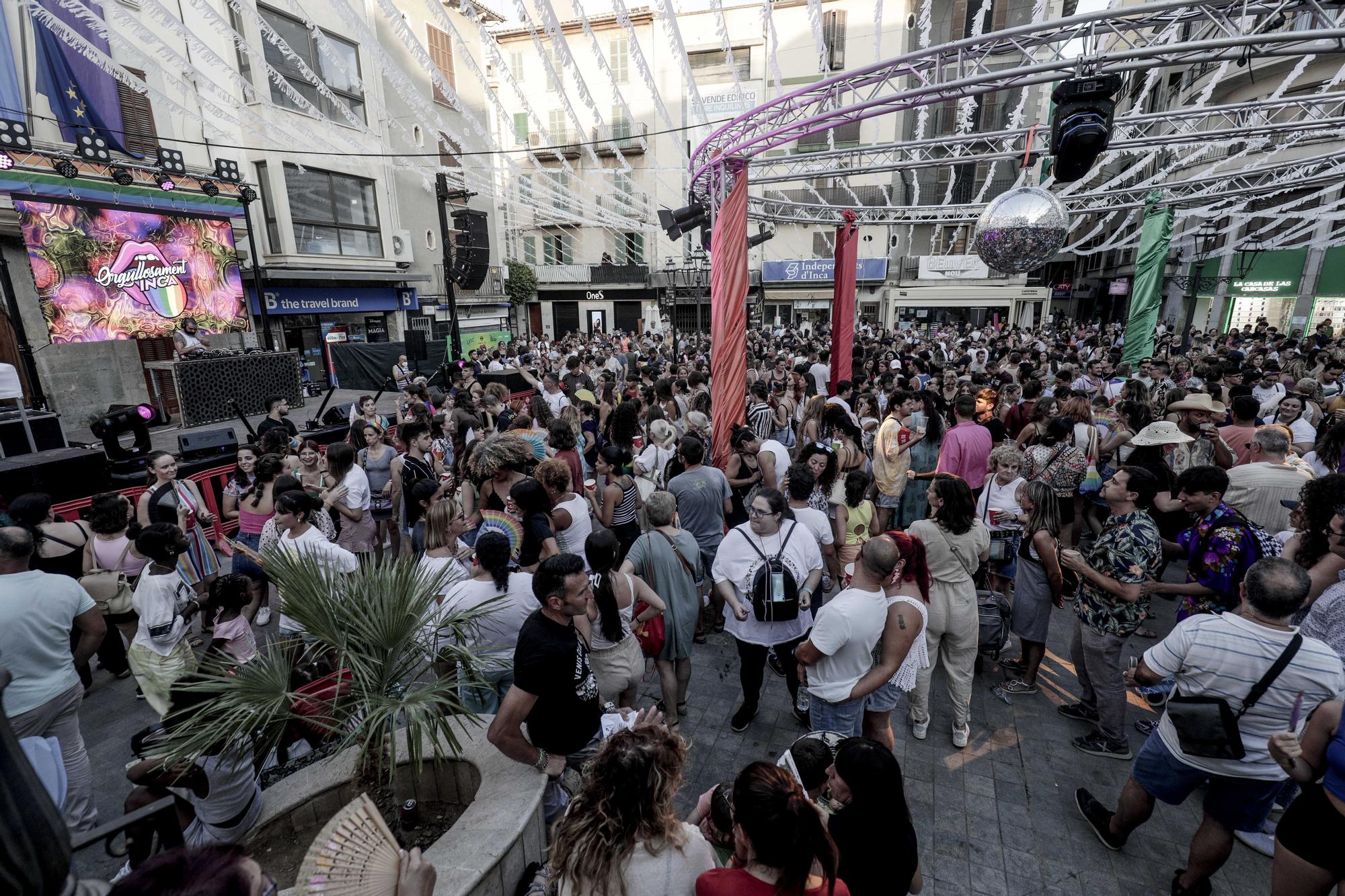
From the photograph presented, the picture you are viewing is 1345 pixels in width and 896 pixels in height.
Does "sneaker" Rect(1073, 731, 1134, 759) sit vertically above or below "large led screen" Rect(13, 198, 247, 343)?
below

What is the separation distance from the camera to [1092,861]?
2932 mm

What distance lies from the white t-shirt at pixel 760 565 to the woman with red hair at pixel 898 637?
0.61 m

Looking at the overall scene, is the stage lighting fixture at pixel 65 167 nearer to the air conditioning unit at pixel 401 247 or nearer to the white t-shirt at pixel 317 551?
the air conditioning unit at pixel 401 247

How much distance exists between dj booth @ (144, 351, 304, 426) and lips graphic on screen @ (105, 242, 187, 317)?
3.95ft

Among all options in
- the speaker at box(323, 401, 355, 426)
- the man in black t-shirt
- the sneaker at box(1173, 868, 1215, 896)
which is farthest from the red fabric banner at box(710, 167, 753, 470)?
the speaker at box(323, 401, 355, 426)

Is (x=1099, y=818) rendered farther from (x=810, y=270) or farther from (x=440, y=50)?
(x=810, y=270)

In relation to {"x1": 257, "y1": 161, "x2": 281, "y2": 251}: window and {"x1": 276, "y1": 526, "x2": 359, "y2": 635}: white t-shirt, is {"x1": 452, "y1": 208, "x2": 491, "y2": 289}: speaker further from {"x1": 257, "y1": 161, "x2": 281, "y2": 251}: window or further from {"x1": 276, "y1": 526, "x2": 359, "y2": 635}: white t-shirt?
{"x1": 276, "y1": 526, "x2": 359, "y2": 635}: white t-shirt

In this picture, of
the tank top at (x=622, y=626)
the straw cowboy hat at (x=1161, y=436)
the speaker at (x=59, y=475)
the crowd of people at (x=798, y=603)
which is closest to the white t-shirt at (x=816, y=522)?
the crowd of people at (x=798, y=603)

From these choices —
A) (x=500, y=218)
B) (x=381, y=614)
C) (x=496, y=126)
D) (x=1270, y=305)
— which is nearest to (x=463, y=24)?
(x=500, y=218)

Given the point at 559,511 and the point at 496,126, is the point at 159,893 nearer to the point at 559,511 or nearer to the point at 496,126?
the point at 559,511

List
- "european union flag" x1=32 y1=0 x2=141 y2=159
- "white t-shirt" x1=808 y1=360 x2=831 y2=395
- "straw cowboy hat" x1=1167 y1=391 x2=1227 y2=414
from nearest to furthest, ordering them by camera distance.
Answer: "straw cowboy hat" x1=1167 y1=391 x2=1227 y2=414 < "european union flag" x1=32 y1=0 x2=141 y2=159 < "white t-shirt" x1=808 y1=360 x2=831 y2=395

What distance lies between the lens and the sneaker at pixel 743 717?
3.93 metres

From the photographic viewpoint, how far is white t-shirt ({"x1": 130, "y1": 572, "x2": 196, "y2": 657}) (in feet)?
10.9

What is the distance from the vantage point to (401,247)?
1917cm
